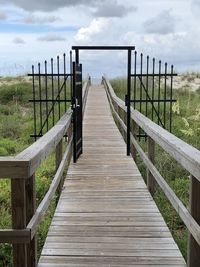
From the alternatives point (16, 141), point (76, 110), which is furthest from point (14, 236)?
point (16, 141)

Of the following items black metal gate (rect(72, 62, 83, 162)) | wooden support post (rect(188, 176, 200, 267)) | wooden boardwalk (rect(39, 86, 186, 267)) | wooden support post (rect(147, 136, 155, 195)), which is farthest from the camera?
black metal gate (rect(72, 62, 83, 162))

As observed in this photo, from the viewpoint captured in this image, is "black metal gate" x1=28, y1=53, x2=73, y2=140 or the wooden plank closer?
the wooden plank

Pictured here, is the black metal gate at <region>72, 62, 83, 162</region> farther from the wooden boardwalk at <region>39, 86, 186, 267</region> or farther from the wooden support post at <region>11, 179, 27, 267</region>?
the wooden support post at <region>11, 179, 27, 267</region>

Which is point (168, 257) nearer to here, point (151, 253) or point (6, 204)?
point (151, 253)

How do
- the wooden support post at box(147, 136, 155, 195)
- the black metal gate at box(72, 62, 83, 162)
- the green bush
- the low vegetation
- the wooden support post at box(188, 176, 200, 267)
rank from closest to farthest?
the wooden support post at box(188, 176, 200, 267) → the low vegetation → the wooden support post at box(147, 136, 155, 195) → the black metal gate at box(72, 62, 83, 162) → the green bush

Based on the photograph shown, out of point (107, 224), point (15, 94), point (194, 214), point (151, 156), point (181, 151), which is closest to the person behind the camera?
point (194, 214)

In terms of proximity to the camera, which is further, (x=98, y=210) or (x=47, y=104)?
(x=47, y=104)

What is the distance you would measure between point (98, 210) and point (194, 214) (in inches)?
90.7

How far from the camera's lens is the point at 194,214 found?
344 centimetres

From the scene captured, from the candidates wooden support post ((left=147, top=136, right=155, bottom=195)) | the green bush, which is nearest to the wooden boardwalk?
wooden support post ((left=147, top=136, right=155, bottom=195))

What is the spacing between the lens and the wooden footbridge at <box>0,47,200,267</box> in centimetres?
318

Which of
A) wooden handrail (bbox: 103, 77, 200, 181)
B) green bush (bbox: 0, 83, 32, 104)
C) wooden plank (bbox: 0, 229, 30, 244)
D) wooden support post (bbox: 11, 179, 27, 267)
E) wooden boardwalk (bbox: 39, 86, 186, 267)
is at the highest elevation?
wooden handrail (bbox: 103, 77, 200, 181)

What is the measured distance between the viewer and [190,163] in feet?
11.1

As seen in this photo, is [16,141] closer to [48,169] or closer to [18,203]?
[48,169]
